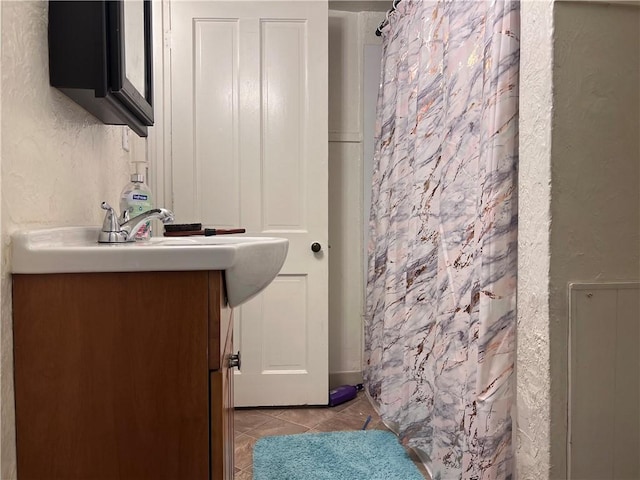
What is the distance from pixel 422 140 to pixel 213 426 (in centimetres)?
128

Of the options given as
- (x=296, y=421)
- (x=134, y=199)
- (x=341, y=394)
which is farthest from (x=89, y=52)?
(x=341, y=394)

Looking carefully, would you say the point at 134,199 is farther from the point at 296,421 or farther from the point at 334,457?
the point at 296,421

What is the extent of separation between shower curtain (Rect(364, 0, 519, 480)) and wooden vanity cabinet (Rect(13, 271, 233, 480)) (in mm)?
754

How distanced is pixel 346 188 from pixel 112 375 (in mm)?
1979

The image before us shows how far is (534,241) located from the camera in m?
1.06

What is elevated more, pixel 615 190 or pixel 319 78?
pixel 319 78

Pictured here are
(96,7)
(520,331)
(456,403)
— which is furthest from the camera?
(456,403)

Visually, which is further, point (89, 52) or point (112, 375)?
point (89, 52)

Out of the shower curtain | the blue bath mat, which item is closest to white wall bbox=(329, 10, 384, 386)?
the shower curtain

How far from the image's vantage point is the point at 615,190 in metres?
1.02

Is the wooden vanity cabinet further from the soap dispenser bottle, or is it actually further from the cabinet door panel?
the soap dispenser bottle

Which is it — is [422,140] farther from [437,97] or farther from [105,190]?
[105,190]

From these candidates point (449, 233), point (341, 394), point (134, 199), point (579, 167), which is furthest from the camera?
point (341, 394)

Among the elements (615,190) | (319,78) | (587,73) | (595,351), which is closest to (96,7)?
(587,73)
